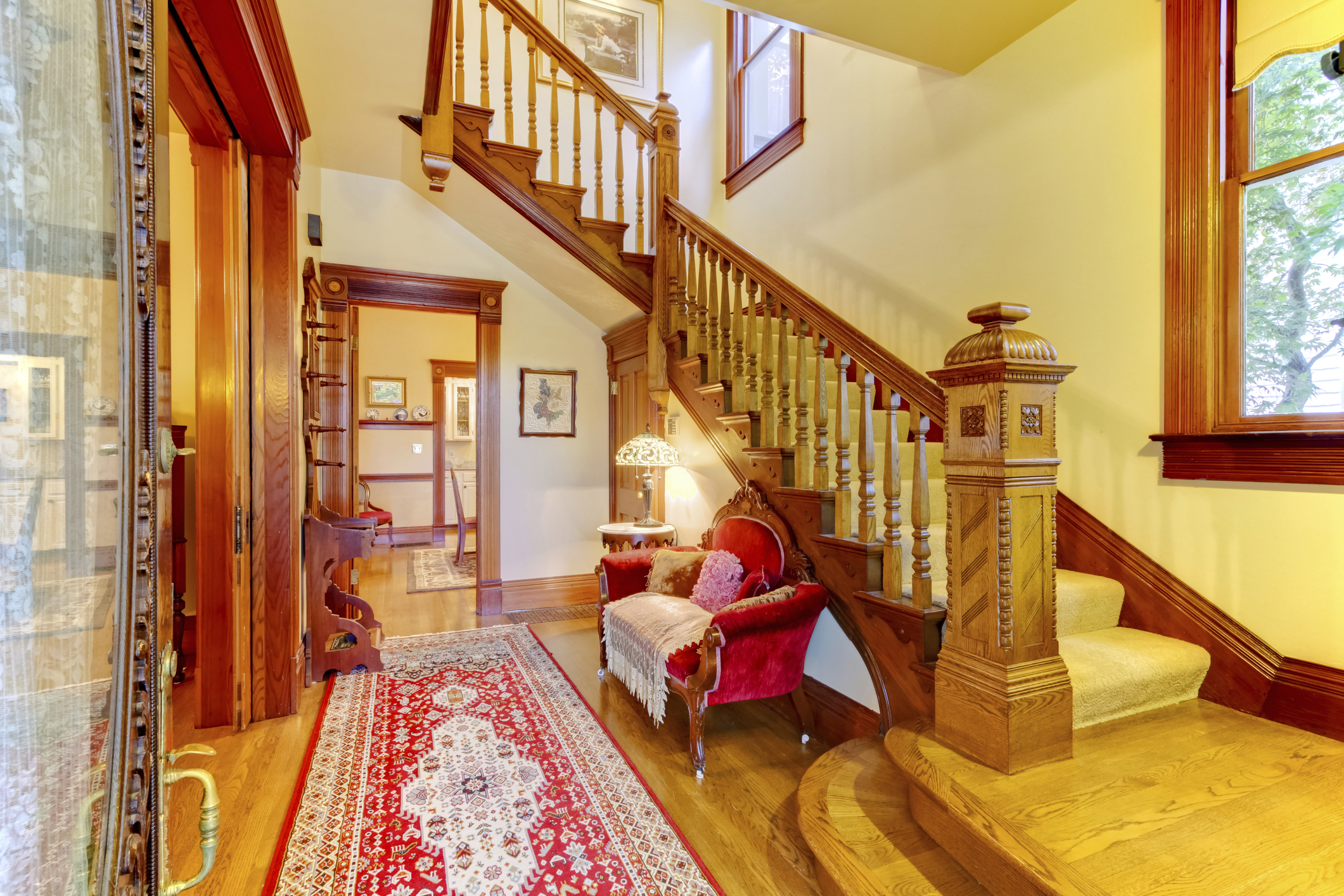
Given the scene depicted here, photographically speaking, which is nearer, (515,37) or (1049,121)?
(1049,121)

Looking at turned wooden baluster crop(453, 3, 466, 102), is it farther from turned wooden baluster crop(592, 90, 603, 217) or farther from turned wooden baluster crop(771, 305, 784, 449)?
turned wooden baluster crop(771, 305, 784, 449)

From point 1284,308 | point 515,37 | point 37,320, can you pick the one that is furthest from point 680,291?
point 37,320

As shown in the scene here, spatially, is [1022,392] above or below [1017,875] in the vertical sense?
above

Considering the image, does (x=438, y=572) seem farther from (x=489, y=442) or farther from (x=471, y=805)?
(x=471, y=805)

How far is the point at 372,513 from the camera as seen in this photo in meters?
6.16

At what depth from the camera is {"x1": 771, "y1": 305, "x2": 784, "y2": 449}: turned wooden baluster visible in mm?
2703

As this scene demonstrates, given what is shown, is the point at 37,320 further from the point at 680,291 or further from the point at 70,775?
the point at 680,291

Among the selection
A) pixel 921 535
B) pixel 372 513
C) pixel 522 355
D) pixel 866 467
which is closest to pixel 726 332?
pixel 866 467

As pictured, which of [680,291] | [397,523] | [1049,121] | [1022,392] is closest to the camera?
[1022,392]

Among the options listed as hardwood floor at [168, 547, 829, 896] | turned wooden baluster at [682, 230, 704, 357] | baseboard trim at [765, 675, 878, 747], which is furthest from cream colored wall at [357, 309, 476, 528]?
baseboard trim at [765, 675, 878, 747]

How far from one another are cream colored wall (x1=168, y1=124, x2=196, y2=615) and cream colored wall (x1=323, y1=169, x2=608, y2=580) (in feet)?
3.81

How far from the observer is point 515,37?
4.93 m

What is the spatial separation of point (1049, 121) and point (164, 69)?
3.07m

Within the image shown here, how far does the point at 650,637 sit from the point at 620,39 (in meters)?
5.28
